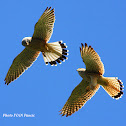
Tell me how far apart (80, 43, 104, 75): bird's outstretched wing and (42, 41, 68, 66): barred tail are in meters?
1.69

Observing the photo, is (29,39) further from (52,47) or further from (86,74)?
(86,74)

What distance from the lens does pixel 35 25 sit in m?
11.3

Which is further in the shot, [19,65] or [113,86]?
[19,65]

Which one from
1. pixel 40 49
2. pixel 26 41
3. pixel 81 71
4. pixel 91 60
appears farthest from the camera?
pixel 40 49

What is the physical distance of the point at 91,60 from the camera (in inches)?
403

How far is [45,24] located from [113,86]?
2950mm

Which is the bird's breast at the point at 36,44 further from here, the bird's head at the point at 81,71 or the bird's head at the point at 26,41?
the bird's head at the point at 81,71

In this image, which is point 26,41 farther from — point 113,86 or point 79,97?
point 113,86

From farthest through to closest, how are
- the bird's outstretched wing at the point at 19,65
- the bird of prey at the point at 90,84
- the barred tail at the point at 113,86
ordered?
1. the bird's outstretched wing at the point at 19,65
2. the barred tail at the point at 113,86
3. the bird of prey at the point at 90,84

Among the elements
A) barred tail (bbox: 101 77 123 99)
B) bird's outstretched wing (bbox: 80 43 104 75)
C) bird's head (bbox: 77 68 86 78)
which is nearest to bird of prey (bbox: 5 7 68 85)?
bird's head (bbox: 77 68 86 78)

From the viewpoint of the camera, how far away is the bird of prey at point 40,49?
11.4m

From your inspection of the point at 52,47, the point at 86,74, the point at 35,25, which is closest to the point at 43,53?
the point at 52,47

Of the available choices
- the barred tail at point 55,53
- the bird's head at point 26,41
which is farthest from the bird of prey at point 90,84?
the bird's head at point 26,41

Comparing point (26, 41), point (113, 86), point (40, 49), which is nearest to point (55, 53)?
point (40, 49)
